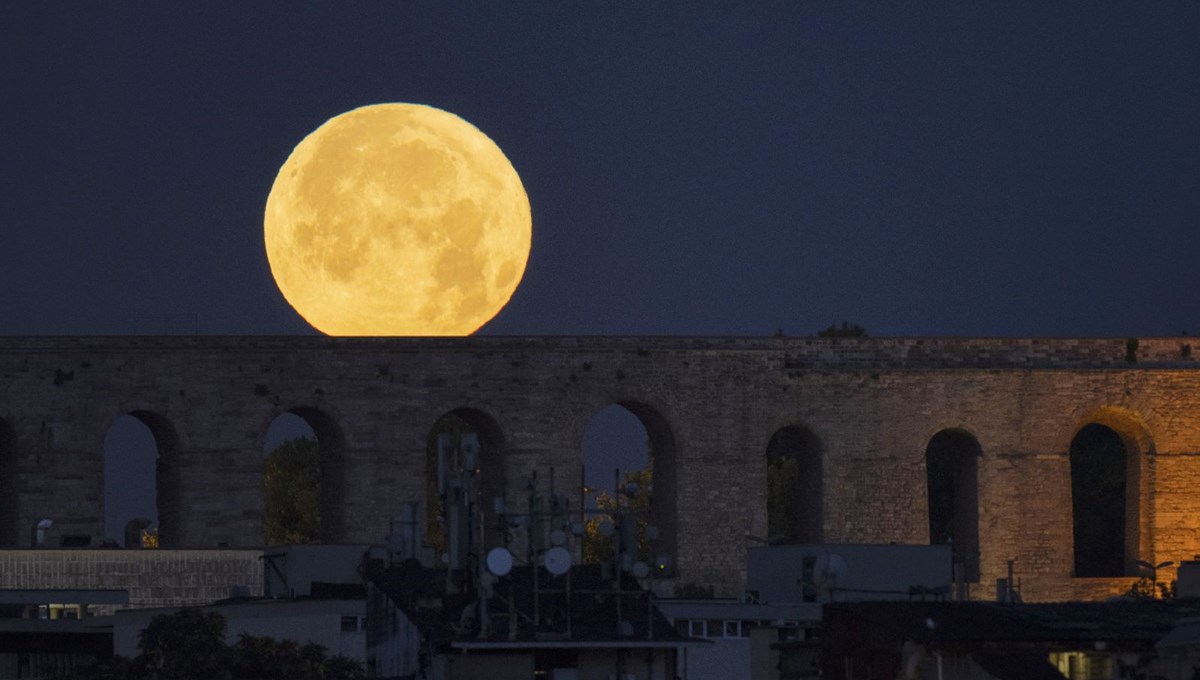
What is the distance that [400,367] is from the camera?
215 feet

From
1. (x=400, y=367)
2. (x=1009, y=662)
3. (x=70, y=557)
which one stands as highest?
(x=400, y=367)

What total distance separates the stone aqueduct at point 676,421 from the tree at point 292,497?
81.5ft

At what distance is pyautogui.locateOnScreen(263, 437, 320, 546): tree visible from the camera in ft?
302

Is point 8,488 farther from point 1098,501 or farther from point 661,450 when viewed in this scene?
point 1098,501

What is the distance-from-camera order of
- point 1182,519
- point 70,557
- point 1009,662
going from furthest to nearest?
point 1182,519, point 70,557, point 1009,662

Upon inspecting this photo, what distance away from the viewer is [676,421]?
218ft

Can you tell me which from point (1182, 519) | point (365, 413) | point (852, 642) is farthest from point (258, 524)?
point (852, 642)

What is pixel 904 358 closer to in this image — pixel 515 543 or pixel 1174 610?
pixel 515 543

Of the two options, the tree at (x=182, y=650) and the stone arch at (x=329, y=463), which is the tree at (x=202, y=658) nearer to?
the tree at (x=182, y=650)

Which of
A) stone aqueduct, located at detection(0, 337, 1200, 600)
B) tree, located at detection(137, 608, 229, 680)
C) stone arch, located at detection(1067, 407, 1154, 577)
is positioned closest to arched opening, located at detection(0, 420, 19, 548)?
stone aqueduct, located at detection(0, 337, 1200, 600)

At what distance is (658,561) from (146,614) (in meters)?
7.71

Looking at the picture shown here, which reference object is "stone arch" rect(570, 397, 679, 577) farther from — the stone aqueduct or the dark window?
the dark window

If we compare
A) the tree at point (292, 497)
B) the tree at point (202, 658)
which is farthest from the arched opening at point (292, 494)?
the tree at point (202, 658)

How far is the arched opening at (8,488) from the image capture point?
62831 mm
